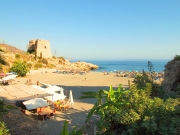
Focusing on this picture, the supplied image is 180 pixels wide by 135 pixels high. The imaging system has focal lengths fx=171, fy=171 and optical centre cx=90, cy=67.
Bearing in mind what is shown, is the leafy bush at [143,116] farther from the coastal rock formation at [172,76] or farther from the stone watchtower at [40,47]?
the stone watchtower at [40,47]

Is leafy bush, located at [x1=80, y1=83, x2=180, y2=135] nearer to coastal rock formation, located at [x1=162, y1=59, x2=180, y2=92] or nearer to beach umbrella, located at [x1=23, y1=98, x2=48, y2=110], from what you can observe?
coastal rock formation, located at [x1=162, y1=59, x2=180, y2=92]

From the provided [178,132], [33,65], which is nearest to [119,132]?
[178,132]

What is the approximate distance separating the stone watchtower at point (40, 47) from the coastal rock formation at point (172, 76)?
178ft

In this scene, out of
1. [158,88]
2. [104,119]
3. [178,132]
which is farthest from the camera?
[158,88]

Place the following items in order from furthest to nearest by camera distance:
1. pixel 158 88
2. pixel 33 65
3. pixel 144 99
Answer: pixel 33 65 < pixel 158 88 < pixel 144 99

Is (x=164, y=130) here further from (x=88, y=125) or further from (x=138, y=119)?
(x=88, y=125)

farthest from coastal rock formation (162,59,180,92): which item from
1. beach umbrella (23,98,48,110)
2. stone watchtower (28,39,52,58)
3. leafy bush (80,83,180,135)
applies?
stone watchtower (28,39,52,58)

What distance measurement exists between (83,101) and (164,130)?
32.8 feet

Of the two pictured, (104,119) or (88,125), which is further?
(88,125)

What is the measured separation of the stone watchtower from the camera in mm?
61400

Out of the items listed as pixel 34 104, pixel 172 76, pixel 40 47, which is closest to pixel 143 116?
pixel 172 76

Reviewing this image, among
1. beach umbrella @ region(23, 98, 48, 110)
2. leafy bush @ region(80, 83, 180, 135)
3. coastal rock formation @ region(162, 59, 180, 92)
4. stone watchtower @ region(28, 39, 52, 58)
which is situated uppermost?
stone watchtower @ region(28, 39, 52, 58)

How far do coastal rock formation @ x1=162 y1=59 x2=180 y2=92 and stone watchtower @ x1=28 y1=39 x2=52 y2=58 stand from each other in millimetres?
54105

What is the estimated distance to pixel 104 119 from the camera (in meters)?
5.86
